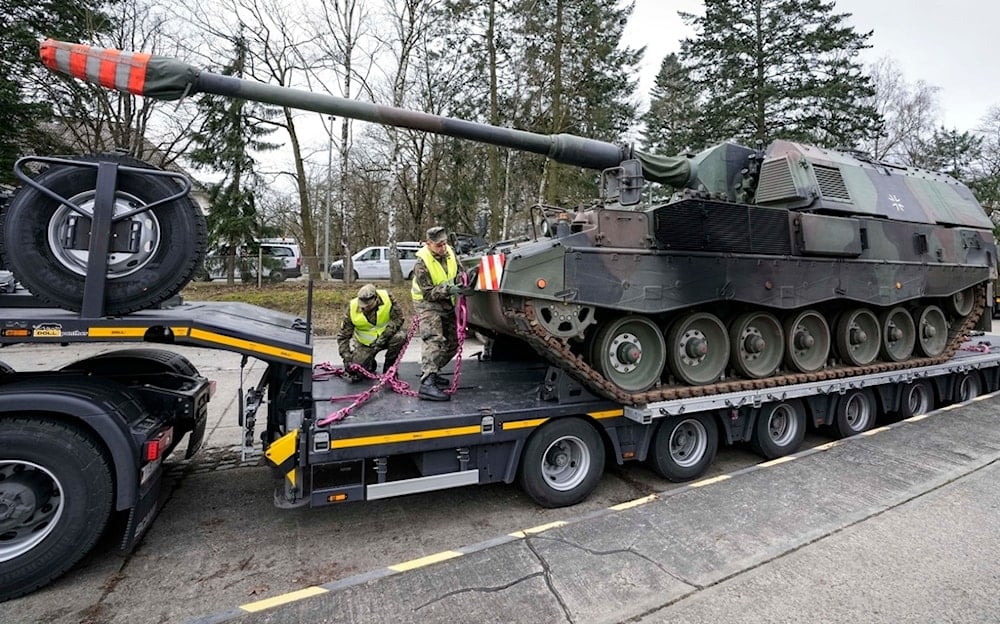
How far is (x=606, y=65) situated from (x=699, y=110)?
243 inches

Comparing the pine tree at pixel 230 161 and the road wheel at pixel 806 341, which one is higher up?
the pine tree at pixel 230 161

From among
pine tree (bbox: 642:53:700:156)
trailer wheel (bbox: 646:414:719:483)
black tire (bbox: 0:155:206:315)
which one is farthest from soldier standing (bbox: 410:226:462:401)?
pine tree (bbox: 642:53:700:156)

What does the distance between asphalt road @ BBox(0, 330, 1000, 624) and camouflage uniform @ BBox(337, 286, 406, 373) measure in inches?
56.7

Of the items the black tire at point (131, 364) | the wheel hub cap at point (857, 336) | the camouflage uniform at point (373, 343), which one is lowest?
the black tire at point (131, 364)

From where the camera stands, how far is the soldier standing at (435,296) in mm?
5016

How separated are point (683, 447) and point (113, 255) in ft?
16.8

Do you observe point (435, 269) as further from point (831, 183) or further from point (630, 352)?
point (831, 183)

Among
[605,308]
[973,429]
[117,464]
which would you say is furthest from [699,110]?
[117,464]

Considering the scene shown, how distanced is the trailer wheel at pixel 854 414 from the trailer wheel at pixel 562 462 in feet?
12.0

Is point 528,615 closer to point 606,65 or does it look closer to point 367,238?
point 606,65

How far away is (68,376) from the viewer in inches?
147

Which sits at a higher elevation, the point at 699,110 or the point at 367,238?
the point at 699,110

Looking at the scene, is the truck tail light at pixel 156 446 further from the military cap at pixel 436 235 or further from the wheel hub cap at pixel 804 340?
the wheel hub cap at pixel 804 340

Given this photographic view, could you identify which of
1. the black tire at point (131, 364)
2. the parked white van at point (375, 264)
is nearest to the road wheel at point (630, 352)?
the black tire at point (131, 364)
